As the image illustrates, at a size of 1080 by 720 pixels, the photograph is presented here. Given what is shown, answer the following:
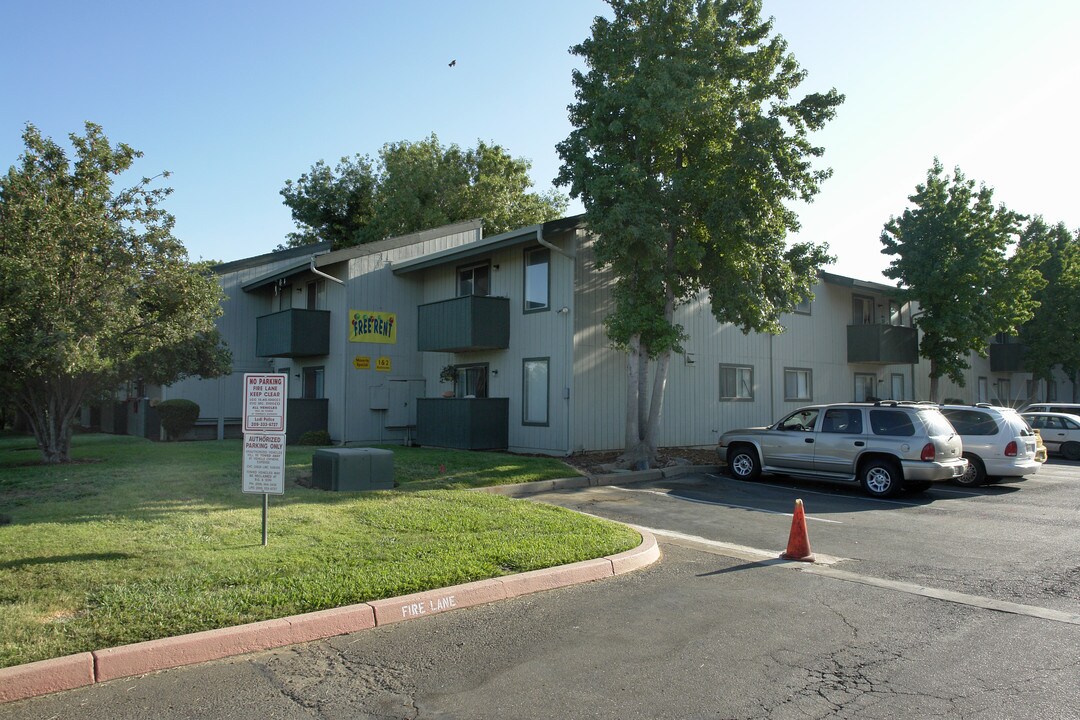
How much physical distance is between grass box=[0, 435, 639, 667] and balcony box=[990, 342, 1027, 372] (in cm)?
3204

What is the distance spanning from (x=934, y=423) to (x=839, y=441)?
5.21ft

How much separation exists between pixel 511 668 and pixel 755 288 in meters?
13.2

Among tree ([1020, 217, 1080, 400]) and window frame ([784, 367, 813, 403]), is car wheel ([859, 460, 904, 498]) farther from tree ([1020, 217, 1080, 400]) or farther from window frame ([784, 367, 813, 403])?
tree ([1020, 217, 1080, 400])

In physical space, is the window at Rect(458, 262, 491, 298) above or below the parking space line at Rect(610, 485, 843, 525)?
above

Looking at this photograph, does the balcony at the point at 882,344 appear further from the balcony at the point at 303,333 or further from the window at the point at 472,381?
the balcony at the point at 303,333

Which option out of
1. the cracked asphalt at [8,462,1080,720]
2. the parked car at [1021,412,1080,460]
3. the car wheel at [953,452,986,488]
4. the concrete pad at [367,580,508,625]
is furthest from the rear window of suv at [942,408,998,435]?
the concrete pad at [367,580,508,625]

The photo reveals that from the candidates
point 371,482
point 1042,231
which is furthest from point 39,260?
point 1042,231

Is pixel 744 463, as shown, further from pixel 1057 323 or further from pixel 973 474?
pixel 1057 323

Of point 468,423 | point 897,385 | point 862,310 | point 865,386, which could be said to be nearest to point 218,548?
point 468,423

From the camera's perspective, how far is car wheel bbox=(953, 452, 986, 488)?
50.5 feet

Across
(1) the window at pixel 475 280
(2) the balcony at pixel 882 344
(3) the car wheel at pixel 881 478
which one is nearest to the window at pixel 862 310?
(2) the balcony at pixel 882 344

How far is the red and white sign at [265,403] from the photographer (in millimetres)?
7973

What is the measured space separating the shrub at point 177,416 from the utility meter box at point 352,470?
44.1ft

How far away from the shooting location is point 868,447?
541 inches
